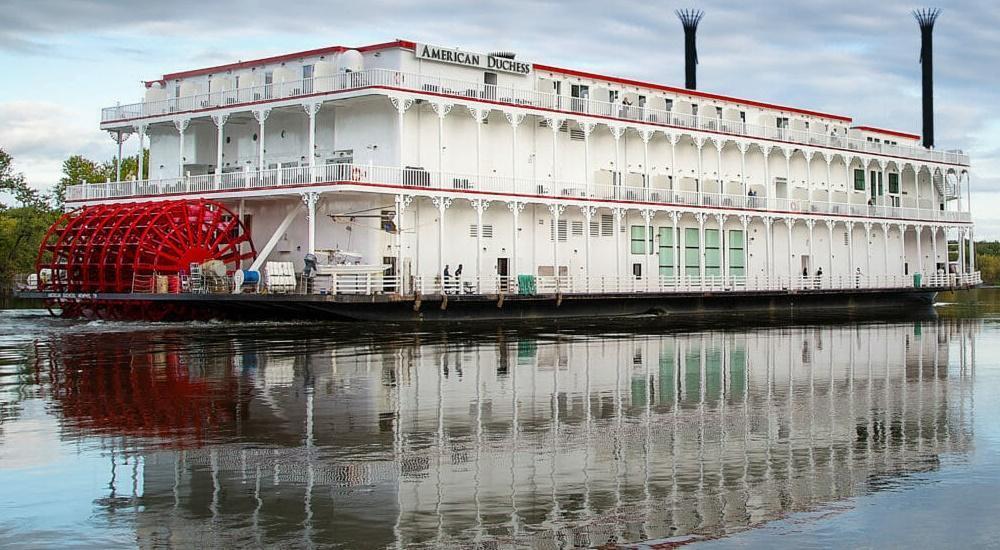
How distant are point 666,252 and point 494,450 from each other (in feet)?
120

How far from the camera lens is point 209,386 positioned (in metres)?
17.2

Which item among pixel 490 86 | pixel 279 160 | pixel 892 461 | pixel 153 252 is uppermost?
pixel 490 86

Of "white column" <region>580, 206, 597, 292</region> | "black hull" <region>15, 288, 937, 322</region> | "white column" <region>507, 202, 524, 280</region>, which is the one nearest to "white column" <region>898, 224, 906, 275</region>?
"black hull" <region>15, 288, 937, 322</region>

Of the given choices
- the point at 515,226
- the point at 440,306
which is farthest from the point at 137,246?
the point at 515,226

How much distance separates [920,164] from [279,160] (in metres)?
Result: 33.5

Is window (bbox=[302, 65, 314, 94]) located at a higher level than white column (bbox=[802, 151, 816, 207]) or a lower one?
higher

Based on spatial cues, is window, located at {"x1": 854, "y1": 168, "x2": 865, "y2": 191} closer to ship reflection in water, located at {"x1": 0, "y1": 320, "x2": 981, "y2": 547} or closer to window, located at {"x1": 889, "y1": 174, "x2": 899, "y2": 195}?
window, located at {"x1": 889, "y1": 174, "x2": 899, "y2": 195}

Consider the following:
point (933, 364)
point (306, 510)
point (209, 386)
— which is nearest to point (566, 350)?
point (933, 364)

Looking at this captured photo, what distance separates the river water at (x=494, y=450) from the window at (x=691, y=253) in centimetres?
2519

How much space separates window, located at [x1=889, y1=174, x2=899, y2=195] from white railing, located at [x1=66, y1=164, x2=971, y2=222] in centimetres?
900

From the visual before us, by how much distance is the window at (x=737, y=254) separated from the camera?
50.1 m

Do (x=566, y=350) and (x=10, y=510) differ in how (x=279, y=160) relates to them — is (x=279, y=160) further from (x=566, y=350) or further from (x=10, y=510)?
(x=10, y=510)

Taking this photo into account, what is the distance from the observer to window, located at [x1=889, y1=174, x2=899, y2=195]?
58.8 meters

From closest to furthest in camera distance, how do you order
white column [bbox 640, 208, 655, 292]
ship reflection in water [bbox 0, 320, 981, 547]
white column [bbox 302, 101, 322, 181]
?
ship reflection in water [bbox 0, 320, 981, 547] < white column [bbox 302, 101, 322, 181] < white column [bbox 640, 208, 655, 292]
